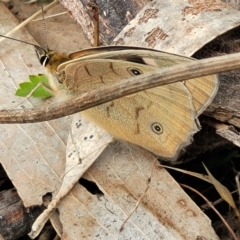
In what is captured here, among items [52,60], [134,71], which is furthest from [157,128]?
[52,60]

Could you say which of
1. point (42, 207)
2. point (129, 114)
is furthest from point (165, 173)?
point (42, 207)

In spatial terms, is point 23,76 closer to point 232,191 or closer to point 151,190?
point 151,190

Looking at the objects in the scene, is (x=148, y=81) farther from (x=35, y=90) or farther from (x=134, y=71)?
(x=35, y=90)

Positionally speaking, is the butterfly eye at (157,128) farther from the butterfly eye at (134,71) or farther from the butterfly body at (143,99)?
the butterfly eye at (134,71)

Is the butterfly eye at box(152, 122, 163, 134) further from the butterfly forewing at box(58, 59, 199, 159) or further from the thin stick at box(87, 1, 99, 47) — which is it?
the thin stick at box(87, 1, 99, 47)

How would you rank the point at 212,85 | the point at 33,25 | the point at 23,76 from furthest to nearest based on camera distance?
the point at 33,25 → the point at 23,76 → the point at 212,85

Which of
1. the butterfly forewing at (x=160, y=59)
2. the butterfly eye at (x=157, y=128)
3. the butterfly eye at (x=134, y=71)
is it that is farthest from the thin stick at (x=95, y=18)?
the butterfly eye at (x=157, y=128)
